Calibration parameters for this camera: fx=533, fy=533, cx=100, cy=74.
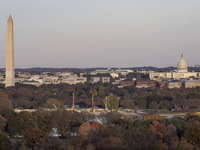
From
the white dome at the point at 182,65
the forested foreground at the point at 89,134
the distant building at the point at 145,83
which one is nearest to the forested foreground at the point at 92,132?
the forested foreground at the point at 89,134

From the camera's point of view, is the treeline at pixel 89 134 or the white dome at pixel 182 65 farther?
the white dome at pixel 182 65

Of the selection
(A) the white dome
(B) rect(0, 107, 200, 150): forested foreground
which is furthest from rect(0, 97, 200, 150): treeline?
(A) the white dome

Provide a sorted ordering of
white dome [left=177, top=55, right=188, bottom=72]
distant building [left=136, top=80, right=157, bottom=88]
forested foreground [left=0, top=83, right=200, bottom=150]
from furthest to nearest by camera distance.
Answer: white dome [left=177, top=55, right=188, bottom=72] → distant building [left=136, top=80, right=157, bottom=88] → forested foreground [left=0, top=83, right=200, bottom=150]

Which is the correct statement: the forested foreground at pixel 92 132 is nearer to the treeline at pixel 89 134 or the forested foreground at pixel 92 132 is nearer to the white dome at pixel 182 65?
the treeline at pixel 89 134

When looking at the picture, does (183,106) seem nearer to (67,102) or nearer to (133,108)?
(133,108)

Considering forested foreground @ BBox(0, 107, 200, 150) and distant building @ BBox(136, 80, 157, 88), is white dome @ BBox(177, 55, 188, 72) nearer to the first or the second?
distant building @ BBox(136, 80, 157, 88)

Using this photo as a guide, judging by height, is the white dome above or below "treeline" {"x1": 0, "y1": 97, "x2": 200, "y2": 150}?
above

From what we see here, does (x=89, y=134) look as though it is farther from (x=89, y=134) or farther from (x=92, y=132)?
(x=92, y=132)

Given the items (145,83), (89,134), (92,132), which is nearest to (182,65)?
(145,83)
